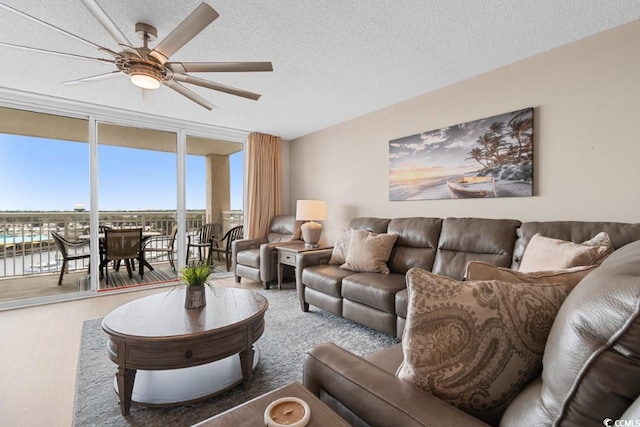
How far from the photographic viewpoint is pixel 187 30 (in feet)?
5.36

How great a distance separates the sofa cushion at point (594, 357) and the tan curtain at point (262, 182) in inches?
179

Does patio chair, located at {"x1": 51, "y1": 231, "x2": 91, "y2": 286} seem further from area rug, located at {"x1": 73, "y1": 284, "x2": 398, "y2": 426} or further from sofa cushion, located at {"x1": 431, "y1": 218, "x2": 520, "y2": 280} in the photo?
sofa cushion, located at {"x1": 431, "y1": 218, "x2": 520, "y2": 280}

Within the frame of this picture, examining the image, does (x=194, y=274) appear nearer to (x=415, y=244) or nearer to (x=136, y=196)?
(x=415, y=244)

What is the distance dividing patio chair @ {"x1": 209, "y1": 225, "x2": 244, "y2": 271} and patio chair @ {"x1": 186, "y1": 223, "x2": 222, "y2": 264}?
0.23ft

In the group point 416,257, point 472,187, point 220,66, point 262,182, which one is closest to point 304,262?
point 416,257

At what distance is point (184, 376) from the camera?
1901 mm

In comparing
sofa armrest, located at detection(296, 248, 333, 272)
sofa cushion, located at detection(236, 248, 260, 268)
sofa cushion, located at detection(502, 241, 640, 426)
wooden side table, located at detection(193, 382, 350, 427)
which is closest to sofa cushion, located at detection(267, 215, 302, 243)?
sofa cushion, located at detection(236, 248, 260, 268)

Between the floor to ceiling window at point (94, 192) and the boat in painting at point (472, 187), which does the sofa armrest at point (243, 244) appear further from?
the boat in painting at point (472, 187)

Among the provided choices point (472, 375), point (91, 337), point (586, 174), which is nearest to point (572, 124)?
point (586, 174)

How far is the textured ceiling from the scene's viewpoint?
6.08ft

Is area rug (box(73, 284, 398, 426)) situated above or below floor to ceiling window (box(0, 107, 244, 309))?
below

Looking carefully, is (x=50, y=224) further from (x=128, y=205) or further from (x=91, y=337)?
(x=91, y=337)

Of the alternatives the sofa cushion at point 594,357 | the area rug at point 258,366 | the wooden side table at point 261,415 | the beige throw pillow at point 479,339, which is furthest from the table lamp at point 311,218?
the sofa cushion at point 594,357

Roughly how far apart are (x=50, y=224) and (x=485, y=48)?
18.8 ft
